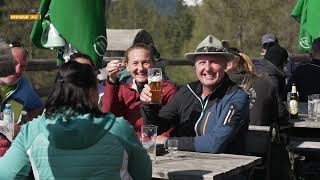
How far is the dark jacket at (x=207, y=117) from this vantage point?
3949 mm

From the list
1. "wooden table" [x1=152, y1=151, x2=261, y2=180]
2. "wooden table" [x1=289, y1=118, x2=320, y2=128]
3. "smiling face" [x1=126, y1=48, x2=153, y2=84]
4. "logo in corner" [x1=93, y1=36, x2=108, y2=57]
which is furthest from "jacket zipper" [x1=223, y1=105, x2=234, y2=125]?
"wooden table" [x1=289, y1=118, x2=320, y2=128]

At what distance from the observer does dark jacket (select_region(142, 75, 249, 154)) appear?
3949 millimetres

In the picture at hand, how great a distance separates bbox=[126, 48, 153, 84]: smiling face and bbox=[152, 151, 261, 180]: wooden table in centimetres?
107

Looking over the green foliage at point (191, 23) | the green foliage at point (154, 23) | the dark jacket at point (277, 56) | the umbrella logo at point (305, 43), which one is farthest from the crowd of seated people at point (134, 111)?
the green foliage at point (154, 23)

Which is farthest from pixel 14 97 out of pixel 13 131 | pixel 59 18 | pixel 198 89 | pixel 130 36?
pixel 130 36

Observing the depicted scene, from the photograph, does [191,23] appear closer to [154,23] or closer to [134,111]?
[154,23]

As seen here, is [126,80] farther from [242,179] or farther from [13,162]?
[13,162]

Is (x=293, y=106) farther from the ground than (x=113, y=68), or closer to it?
closer to it

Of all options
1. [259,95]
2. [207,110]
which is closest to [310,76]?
[259,95]

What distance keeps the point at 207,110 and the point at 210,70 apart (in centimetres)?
28

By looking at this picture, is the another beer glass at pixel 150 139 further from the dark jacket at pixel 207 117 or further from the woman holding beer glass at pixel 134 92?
the woman holding beer glass at pixel 134 92

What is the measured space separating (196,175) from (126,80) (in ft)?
10.1

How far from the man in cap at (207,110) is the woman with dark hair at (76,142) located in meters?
1.03

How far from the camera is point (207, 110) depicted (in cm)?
418
